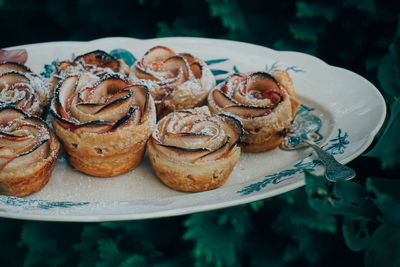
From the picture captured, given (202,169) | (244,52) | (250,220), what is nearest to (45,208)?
(202,169)

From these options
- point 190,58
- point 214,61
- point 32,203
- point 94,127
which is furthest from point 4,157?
point 214,61

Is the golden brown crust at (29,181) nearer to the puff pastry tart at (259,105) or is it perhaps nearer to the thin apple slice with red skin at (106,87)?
the thin apple slice with red skin at (106,87)

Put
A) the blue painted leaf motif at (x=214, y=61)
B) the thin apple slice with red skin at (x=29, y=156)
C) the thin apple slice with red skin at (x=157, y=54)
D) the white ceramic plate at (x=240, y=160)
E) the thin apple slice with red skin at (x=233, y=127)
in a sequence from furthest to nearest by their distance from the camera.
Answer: the blue painted leaf motif at (x=214, y=61) < the thin apple slice with red skin at (x=157, y=54) < the thin apple slice with red skin at (x=233, y=127) < the thin apple slice with red skin at (x=29, y=156) < the white ceramic plate at (x=240, y=160)

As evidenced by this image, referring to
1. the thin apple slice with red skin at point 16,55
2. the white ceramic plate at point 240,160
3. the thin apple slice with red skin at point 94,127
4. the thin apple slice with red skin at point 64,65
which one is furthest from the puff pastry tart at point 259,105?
the thin apple slice with red skin at point 16,55

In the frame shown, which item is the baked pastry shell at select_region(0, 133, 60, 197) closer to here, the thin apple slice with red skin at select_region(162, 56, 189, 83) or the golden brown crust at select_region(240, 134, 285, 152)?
the thin apple slice with red skin at select_region(162, 56, 189, 83)

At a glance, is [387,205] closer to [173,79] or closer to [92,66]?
[173,79]

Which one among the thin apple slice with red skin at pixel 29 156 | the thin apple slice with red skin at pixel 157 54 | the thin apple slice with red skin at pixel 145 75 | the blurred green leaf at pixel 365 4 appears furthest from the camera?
the blurred green leaf at pixel 365 4

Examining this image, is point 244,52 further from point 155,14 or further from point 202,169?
point 202,169

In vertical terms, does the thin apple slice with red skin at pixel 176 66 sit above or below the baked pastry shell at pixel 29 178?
above
